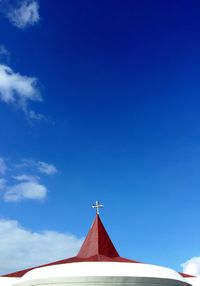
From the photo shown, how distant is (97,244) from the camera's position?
3069 centimetres

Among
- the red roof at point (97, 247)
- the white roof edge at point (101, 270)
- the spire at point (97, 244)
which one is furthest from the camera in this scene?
the spire at point (97, 244)

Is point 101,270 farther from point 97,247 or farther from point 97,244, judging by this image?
point 97,244

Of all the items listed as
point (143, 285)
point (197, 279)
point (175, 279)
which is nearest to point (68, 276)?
point (143, 285)

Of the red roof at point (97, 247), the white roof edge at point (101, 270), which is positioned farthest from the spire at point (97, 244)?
the white roof edge at point (101, 270)

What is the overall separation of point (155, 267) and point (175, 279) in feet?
3.88

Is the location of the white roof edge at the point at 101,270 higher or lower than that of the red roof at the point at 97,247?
lower

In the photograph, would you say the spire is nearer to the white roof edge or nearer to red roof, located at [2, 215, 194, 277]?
red roof, located at [2, 215, 194, 277]

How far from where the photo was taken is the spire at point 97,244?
30.3 meters

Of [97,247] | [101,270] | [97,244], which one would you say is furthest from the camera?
[97,244]

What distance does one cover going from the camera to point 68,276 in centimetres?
1944

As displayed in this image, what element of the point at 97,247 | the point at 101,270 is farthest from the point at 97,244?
the point at 101,270

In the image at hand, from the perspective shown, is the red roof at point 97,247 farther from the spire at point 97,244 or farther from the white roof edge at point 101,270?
the white roof edge at point 101,270

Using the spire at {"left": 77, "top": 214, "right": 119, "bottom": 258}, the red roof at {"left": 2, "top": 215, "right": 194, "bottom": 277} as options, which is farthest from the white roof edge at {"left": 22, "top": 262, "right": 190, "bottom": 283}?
the spire at {"left": 77, "top": 214, "right": 119, "bottom": 258}

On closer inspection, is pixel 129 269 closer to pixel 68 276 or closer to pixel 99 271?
pixel 99 271
